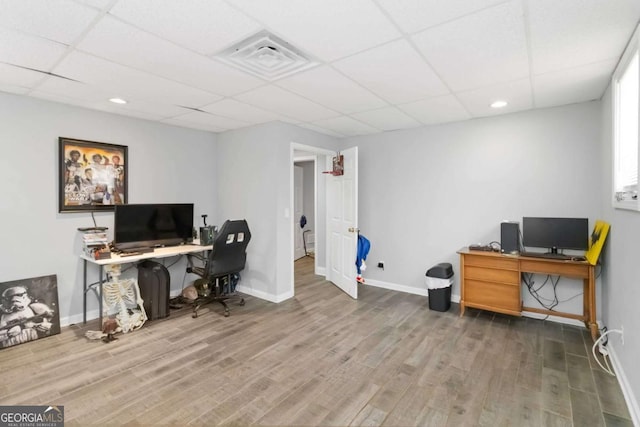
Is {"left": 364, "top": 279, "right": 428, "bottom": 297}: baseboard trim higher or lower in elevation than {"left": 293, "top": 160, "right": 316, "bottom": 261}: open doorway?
lower

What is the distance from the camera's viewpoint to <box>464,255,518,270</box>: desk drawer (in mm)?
3381

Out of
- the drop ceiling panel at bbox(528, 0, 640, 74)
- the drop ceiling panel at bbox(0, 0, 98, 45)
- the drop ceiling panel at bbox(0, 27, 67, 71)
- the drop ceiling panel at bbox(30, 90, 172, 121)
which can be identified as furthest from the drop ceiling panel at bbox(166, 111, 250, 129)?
the drop ceiling panel at bbox(528, 0, 640, 74)

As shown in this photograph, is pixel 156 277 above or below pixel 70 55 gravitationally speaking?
below

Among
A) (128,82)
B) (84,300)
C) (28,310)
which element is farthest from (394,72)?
(28,310)

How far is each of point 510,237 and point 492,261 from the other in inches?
13.2

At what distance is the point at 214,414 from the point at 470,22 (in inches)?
113


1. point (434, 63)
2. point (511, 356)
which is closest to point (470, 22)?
point (434, 63)

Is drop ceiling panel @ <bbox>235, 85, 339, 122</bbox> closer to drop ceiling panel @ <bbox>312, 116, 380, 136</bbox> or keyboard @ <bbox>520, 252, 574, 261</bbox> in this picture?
drop ceiling panel @ <bbox>312, 116, 380, 136</bbox>

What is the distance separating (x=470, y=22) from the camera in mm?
1812

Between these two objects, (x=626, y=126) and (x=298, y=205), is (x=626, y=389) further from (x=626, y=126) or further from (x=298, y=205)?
(x=298, y=205)

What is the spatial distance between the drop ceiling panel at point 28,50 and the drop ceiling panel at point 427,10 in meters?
2.17

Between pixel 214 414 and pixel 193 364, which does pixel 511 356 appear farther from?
pixel 193 364

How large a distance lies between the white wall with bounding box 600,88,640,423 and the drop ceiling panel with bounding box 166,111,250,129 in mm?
3941

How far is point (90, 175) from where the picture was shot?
354 centimetres
